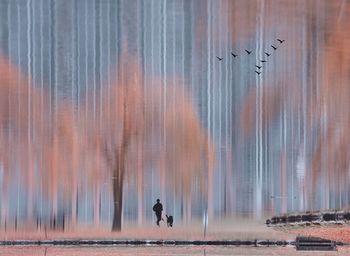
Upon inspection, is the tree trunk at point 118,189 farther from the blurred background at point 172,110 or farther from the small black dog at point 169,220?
the small black dog at point 169,220

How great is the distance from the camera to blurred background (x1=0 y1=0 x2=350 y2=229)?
12.7 ft

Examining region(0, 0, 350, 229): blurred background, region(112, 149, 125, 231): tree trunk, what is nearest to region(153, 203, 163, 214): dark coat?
region(0, 0, 350, 229): blurred background

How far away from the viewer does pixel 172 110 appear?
394cm

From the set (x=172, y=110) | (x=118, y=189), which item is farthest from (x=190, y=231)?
(x=172, y=110)

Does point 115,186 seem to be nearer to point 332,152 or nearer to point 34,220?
point 34,220

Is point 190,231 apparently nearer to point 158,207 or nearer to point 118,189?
point 158,207

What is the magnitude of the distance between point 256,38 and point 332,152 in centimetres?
66

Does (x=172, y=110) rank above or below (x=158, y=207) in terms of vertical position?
above

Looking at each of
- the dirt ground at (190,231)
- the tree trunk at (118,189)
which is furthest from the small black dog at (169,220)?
the tree trunk at (118,189)

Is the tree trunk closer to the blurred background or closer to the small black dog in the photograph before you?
the blurred background

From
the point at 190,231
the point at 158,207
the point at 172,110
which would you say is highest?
the point at 172,110

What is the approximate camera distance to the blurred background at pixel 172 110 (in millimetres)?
3881

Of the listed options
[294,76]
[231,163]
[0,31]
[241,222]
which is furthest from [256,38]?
[0,31]

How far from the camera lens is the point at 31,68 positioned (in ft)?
12.7
